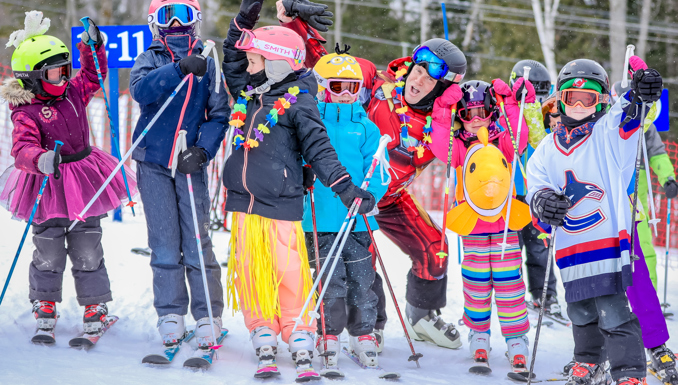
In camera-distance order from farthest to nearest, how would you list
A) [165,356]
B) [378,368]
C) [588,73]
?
[378,368]
[165,356]
[588,73]

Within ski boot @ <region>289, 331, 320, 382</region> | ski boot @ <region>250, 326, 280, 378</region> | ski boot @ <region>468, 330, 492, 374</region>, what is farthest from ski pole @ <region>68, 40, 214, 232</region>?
ski boot @ <region>468, 330, 492, 374</region>

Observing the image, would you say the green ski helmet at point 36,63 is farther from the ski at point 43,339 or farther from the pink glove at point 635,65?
the pink glove at point 635,65

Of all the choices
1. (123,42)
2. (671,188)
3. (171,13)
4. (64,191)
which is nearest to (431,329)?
(671,188)

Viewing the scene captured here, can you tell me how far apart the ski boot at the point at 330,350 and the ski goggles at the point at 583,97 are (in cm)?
175

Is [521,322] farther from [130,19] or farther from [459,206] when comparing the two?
[130,19]

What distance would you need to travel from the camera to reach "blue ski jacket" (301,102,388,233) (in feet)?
12.2

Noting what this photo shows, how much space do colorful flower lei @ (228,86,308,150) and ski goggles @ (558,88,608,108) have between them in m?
1.36

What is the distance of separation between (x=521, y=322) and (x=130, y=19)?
2056 centimetres

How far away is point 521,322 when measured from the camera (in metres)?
3.83

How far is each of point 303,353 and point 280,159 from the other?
100cm

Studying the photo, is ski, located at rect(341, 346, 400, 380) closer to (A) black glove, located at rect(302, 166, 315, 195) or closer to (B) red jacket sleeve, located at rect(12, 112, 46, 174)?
(A) black glove, located at rect(302, 166, 315, 195)

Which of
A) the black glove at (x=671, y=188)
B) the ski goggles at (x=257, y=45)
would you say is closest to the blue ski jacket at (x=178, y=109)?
the ski goggles at (x=257, y=45)

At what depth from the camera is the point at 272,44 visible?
3355mm

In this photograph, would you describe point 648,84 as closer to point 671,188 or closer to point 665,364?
point 665,364
